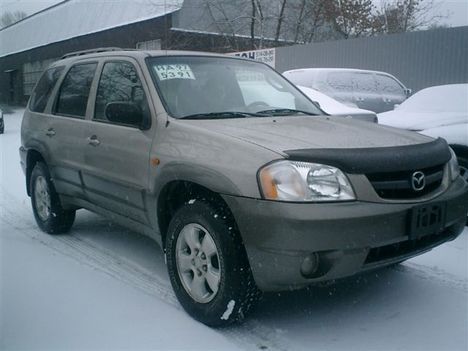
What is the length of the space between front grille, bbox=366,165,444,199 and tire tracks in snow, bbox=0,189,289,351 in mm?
1064

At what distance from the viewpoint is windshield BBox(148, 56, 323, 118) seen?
148 inches

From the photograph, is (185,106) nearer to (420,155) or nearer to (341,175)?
(341,175)

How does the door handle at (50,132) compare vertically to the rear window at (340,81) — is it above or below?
below

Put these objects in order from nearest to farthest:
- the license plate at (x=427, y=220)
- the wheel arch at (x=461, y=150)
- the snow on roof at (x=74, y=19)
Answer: the license plate at (x=427, y=220) < the wheel arch at (x=461, y=150) < the snow on roof at (x=74, y=19)

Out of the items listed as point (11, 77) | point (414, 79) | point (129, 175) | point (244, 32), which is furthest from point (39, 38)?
point (129, 175)

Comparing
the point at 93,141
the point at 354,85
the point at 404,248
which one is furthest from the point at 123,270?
the point at 354,85

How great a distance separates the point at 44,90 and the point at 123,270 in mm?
2337

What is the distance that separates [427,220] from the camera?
303 centimetres

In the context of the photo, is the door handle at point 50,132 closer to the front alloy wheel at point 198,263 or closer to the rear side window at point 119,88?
the rear side window at point 119,88

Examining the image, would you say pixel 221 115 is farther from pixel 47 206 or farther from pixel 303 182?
pixel 47 206

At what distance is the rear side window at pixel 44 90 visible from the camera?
17.1ft

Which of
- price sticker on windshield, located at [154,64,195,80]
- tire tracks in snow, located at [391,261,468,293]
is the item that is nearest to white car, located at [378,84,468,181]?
tire tracks in snow, located at [391,261,468,293]

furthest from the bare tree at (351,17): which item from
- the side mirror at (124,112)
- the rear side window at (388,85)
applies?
the side mirror at (124,112)

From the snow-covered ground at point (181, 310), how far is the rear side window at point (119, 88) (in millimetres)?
1251
